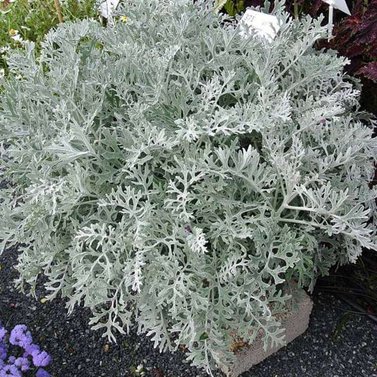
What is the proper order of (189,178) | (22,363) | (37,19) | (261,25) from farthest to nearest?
1. (37,19)
2. (261,25)
3. (22,363)
4. (189,178)

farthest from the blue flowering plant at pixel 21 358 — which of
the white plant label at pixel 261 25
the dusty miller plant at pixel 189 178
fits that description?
the white plant label at pixel 261 25

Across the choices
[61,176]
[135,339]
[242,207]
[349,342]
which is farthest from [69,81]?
[349,342]

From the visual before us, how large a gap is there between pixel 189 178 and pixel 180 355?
730 mm

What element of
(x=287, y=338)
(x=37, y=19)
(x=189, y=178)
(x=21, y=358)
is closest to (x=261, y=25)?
(x=189, y=178)

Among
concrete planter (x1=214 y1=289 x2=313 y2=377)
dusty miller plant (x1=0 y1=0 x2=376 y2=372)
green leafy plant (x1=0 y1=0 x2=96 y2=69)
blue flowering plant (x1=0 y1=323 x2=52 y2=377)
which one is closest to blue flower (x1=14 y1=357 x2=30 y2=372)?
blue flowering plant (x1=0 y1=323 x2=52 y2=377)

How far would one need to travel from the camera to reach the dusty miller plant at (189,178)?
5.09ft

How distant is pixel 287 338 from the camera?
2014 mm

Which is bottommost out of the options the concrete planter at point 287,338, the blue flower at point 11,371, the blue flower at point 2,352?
the blue flower at point 2,352

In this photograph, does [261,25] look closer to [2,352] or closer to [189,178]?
[189,178]

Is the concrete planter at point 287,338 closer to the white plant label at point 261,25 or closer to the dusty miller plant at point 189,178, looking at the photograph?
the dusty miller plant at point 189,178

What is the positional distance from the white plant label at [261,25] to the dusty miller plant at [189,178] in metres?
0.05

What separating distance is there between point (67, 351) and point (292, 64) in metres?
1.28

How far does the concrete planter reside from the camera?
6.17 feet

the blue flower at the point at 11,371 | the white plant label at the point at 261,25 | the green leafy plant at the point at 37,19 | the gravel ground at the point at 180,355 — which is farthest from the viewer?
the green leafy plant at the point at 37,19
